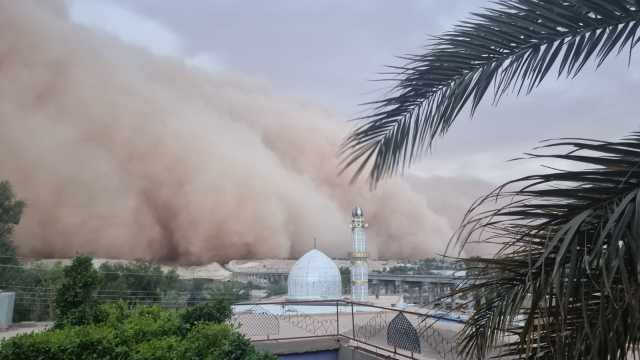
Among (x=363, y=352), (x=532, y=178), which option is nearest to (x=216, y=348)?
(x=363, y=352)

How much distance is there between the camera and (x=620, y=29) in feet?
3.67

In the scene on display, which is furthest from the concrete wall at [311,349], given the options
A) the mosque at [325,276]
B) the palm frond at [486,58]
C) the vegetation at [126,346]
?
the mosque at [325,276]

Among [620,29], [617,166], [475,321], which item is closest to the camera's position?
[617,166]

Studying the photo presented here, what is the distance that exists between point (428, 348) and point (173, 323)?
2500 mm

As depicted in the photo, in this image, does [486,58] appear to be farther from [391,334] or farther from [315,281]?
[315,281]

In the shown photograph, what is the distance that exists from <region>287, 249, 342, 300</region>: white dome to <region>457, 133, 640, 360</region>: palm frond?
13871 mm

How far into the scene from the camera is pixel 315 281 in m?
14.8

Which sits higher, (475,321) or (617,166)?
(617,166)

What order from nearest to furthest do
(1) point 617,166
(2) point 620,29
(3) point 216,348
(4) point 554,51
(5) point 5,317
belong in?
(1) point 617,166
(2) point 620,29
(4) point 554,51
(3) point 216,348
(5) point 5,317

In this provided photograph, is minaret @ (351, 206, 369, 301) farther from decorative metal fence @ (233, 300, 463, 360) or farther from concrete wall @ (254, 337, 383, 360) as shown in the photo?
concrete wall @ (254, 337, 383, 360)

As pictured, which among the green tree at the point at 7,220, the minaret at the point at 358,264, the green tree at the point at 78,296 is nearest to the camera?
the green tree at the point at 78,296

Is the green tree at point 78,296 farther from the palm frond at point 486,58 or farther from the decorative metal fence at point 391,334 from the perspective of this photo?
the palm frond at point 486,58

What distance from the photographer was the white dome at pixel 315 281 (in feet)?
48.2

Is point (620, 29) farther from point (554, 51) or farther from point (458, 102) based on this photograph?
point (458, 102)
